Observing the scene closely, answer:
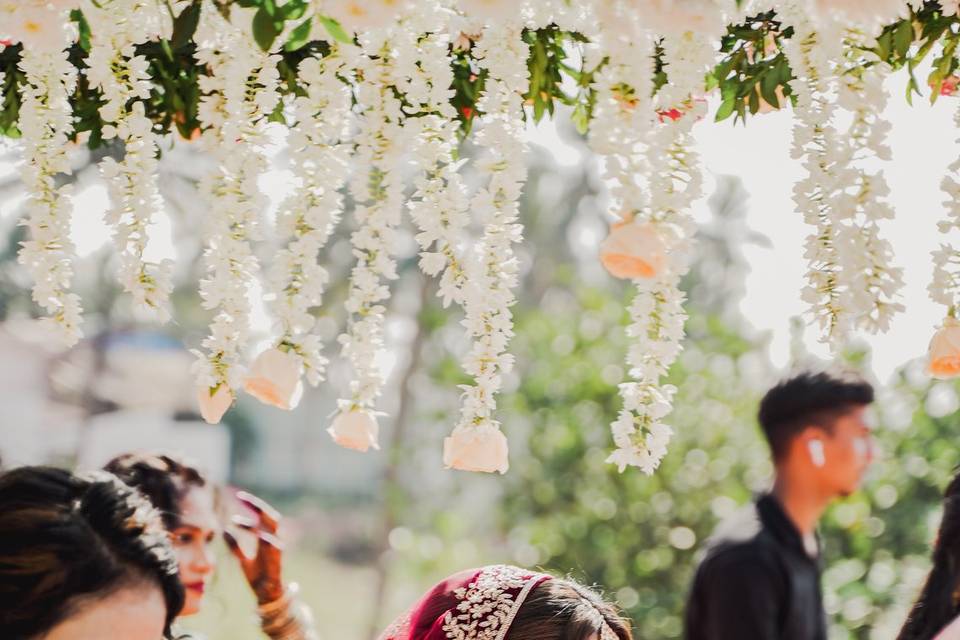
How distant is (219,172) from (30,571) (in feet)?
2.33

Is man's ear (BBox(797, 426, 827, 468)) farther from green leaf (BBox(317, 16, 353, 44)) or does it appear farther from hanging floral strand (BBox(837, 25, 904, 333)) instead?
green leaf (BBox(317, 16, 353, 44))

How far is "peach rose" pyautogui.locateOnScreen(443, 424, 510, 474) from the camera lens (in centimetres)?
174

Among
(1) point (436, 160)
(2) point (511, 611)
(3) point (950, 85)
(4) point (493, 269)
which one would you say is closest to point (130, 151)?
(1) point (436, 160)

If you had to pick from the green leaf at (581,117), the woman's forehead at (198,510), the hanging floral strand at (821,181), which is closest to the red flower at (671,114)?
the hanging floral strand at (821,181)

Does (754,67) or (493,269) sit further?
(754,67)

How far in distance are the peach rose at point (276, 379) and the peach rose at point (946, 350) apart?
1014 millimetres

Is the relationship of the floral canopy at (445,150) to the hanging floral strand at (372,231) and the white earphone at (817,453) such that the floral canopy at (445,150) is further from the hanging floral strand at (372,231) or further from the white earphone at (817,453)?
the white earphone at (817,453)

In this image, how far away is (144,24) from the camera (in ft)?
6.01

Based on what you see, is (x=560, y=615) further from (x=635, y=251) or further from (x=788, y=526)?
(x=788, y=526)

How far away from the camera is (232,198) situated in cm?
178

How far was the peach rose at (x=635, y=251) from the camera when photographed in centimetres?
149

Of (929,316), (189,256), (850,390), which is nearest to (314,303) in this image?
(929,316)

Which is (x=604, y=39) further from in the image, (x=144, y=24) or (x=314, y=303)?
(x=144, y=24)

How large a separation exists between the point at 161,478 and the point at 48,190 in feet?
2.61
